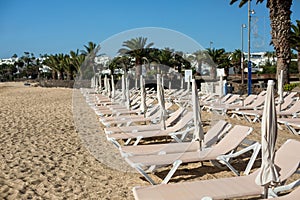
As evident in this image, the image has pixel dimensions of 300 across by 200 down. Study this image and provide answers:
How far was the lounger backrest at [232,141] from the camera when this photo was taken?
4.50 metres

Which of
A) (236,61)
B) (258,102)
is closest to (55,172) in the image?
(258,102)

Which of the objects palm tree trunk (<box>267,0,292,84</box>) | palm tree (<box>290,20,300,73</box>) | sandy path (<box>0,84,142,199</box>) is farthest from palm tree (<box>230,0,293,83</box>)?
sandy path (<box>0,84,142,199</box>)

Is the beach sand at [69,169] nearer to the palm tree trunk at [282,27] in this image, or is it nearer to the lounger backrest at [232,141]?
the lounger backrest at [232,141]

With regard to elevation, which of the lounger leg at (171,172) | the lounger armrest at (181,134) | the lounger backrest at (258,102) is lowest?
the lounger leg at (171,172)

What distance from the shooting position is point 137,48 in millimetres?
8578

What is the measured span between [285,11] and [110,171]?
14.0 metres

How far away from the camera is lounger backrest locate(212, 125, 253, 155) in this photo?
450 centimetres

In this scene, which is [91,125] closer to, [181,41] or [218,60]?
[181,41]

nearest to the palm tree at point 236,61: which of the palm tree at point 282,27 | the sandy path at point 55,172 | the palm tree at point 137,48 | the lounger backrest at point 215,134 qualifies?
the palm tree at point 282,27

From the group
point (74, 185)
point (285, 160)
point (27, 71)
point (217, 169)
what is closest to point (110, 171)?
point (74, 185)

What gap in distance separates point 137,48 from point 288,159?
566 centimetres

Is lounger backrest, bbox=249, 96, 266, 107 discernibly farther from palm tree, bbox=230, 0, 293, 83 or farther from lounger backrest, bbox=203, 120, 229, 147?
palm tree, bbox=230, 0, 293, 83

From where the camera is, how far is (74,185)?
4266 mm

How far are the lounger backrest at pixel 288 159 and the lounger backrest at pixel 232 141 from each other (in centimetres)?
83
